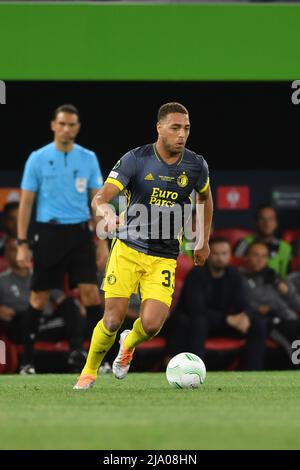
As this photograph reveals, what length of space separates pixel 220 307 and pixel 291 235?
1944mm

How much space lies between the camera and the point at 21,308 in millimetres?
12461

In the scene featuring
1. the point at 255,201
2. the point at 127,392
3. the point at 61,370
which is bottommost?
the point at 127,392

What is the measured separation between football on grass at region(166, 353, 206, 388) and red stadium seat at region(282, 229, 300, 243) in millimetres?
5498

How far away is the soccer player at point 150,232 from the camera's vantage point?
8273 millimetres

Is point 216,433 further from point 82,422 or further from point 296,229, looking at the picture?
point 296,229

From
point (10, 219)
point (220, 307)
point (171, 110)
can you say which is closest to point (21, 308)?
point (10, 219)

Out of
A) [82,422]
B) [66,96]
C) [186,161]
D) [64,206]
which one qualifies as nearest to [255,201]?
[66,96]

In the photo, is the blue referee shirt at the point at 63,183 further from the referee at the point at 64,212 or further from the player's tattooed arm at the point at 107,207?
the player's tattooed arm at the point at 107,207

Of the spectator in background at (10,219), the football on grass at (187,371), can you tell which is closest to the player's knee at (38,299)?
the spectator in background at (10,219)

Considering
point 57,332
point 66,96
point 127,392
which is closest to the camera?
point 127,392

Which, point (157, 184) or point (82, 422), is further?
point (157, 184)

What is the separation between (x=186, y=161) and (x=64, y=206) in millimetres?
2422

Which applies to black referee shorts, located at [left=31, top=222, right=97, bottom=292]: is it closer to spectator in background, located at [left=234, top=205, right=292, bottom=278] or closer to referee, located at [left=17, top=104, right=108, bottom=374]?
referee, located at [left=17, top=104, right=108, bottom=374]

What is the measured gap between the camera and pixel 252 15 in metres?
12.7
